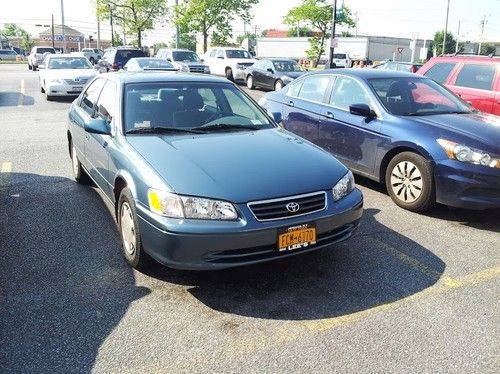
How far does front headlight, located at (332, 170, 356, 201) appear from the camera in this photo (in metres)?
3.66

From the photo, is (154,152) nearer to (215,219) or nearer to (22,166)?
(215,219)

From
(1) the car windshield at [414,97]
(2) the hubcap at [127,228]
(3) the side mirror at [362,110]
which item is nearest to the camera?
(2) the hubcap at [127,228]

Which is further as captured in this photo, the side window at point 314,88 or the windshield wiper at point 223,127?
the side window at point 314,88

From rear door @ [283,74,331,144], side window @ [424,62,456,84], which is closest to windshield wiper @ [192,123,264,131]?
rear door @ [283,74,331,144]

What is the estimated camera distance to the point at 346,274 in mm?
3801

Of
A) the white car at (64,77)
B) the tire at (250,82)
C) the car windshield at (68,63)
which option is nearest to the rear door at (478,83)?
the white car at (64,77)

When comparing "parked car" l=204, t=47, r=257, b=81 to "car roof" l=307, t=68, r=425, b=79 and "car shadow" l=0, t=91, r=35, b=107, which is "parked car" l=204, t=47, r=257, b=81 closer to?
"car shadow" l=0, t=91, r=35, b=107

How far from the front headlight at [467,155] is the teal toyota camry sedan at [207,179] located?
1554 millimetres

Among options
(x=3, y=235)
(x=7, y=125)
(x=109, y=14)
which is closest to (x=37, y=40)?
(x=109, y=14)

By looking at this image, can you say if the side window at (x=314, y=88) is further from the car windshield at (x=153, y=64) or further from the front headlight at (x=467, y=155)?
the car windshield at (x=153, y=64)

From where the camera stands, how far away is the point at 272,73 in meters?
19.8

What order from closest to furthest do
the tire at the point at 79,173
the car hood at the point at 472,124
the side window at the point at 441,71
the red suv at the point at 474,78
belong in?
1. the car hood at the point at 472,124
2. the tire at the point at 79,173
3. the red suv at the point at 474,78
4. the side window at the point at 441,71

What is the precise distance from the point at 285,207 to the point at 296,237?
0.22m

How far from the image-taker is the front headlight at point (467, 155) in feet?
15.5
